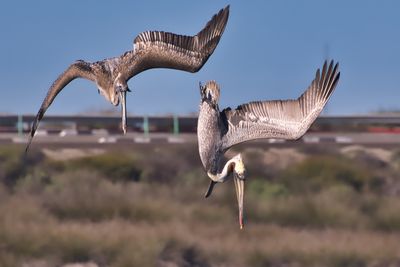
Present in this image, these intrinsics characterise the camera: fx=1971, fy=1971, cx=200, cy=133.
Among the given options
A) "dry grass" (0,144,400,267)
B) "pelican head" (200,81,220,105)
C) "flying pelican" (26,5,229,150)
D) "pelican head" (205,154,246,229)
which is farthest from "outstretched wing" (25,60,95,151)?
"dry grass" (0,144,400,267)

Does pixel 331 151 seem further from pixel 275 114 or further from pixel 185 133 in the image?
pixel 275 114

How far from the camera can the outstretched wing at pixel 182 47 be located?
23297 millimetres

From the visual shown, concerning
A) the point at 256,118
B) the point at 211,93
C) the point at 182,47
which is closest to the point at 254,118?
the point at 256,118

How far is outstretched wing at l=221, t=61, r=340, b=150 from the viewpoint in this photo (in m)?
23.8

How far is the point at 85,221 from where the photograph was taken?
38469 millimetres

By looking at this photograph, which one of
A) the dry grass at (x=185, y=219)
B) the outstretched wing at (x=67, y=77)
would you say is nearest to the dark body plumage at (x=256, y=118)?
the outstretched wing at (x=67, y=77)

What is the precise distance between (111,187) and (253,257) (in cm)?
504

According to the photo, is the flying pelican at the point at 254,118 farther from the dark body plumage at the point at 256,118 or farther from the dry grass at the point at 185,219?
the dry grass at the point at 185,219

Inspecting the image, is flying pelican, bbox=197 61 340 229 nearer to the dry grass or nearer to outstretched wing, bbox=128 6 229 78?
outstretched wing, bbox=128 6 229 78

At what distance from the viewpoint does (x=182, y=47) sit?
76.7 feet

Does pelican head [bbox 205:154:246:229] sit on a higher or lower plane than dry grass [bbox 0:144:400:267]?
higher

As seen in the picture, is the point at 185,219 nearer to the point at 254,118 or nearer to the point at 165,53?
the point at 254,118

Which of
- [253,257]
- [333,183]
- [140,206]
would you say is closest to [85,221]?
[140,206]

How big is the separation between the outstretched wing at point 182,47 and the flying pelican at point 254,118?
698 mm
